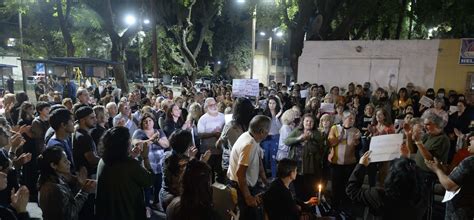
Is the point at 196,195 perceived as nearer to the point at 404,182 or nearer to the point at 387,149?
the point at 404,182

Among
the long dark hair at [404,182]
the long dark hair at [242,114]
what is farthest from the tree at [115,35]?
the long dark hair at [404,182]

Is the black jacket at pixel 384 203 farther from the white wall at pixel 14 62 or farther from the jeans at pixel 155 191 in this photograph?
the white wall at pixel 14 62

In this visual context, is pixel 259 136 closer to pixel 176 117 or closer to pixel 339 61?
pixel 176 117

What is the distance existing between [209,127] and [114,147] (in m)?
3.09

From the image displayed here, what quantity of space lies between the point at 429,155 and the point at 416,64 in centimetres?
1206

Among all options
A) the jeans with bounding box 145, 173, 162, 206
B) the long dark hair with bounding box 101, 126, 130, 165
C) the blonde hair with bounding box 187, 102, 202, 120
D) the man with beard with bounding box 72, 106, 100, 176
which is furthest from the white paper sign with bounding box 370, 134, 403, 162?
the blonde hair with bounding box 187, 102, 202, 120

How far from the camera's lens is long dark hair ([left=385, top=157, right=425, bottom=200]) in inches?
131

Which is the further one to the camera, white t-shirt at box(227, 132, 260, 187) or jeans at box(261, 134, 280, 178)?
jeans at box(261, 134, 280, 178)

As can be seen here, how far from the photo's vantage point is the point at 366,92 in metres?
12.6

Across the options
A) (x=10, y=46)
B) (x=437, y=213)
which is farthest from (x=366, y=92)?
(x=10, y=46)

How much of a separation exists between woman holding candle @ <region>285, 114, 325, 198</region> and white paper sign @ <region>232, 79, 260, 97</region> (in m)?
3.58

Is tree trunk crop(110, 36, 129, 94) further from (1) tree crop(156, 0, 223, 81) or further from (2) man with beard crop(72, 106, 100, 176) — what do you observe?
(2) man with beard crop(72, 106, 100, 176)

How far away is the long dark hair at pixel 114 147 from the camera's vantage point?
11.5 feet

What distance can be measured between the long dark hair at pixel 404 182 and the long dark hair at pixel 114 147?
262 cm
